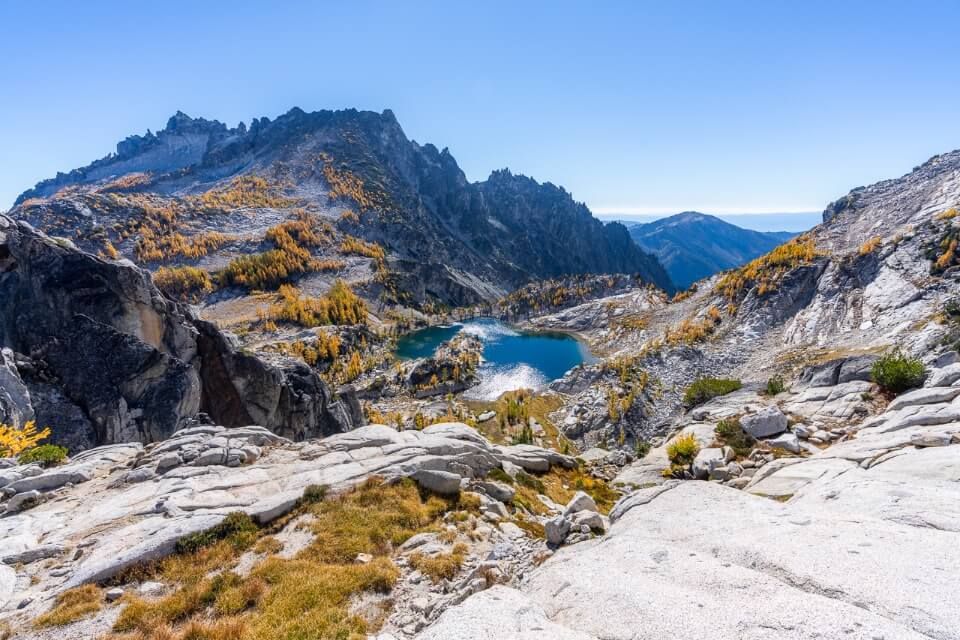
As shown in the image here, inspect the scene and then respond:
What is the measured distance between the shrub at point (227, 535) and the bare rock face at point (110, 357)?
73.9 feet

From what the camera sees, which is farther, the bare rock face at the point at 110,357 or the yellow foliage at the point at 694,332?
the yellow foliage at the point at 694,332

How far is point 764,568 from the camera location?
9469mm

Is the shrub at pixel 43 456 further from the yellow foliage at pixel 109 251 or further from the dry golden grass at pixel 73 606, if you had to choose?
the yellow foliage at pixel 109 251

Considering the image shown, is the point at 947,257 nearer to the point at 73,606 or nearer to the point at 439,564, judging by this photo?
the point at 439,564

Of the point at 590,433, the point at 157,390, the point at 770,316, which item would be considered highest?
the point at 157,390

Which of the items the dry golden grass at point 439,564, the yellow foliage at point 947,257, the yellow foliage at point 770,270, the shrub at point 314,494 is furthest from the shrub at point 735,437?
the yellow foliage at point 770,270

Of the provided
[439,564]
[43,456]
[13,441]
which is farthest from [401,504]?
[13,441]

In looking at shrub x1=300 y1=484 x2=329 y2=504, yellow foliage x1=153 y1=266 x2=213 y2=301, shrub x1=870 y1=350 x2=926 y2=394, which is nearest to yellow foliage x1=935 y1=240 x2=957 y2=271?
shrub x1=870 y1=350 x2=926 y2=394

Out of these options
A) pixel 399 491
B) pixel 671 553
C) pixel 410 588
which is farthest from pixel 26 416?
pixel 671 553

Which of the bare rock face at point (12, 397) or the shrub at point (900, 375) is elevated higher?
the bare rock face at point (12, 397)

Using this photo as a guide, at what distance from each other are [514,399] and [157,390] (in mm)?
74767

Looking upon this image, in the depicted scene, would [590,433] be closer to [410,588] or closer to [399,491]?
[399,491]

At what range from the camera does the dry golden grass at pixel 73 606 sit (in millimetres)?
11797

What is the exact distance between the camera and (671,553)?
10953 millimetres
